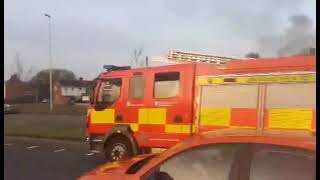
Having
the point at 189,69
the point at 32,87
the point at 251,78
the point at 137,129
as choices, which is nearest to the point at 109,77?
the point at 137,129

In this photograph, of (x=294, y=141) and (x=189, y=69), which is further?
(x=189, y=69)

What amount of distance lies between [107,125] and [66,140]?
7.33 m

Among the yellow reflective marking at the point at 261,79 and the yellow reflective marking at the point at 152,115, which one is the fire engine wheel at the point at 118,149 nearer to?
the yellow reflective marking at the point at 152,115

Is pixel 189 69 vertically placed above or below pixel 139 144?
above

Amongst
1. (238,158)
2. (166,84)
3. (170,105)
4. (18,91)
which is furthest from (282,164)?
(18,91)

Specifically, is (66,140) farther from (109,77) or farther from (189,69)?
(189,69)

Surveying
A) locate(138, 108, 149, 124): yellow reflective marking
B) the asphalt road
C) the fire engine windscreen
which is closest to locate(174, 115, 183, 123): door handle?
locate(138, 108, 149, 124): yellow reflective marking

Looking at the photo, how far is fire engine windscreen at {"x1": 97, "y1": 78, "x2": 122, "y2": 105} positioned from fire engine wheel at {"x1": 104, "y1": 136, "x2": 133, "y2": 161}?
33.5 inches

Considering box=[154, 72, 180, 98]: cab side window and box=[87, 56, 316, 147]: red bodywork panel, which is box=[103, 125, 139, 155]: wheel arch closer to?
box=[87, 56, 316, 147]: red bodywork panel

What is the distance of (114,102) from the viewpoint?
1243 cm

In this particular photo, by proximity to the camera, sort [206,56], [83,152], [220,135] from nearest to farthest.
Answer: [220,135], [206,56], [83,152]

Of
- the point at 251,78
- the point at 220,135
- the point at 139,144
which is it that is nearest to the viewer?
the point at 220,135

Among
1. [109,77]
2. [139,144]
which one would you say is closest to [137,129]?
[139,144]

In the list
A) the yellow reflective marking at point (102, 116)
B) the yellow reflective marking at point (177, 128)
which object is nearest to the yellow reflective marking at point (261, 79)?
the yellow reflective marking at point (177, 128)
